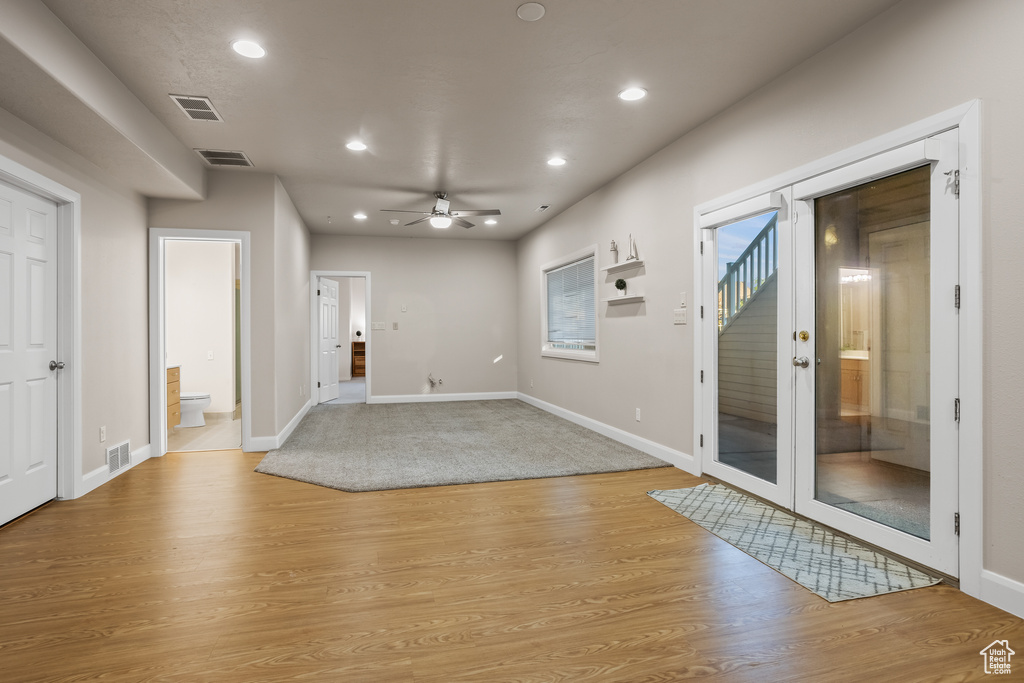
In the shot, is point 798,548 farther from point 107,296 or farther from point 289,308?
point 289,308

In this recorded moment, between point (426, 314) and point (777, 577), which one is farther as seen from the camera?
point (426, 314)

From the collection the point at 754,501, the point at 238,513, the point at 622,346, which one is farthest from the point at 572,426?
the point at 238,513

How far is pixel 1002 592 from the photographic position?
2.10 m

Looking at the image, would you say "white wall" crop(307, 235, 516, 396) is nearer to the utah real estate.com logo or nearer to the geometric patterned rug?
the geometric patterned rug

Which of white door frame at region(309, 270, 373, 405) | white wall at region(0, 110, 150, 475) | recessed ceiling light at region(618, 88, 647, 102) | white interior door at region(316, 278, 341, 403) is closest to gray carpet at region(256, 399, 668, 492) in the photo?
white door frame at region(309, 270, 373, 405)

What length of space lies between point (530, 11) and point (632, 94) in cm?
115

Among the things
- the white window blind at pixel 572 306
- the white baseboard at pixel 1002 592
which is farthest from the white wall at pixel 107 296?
the white baseboard at pixel 1002 592

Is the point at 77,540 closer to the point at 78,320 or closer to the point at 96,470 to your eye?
the point at 96,470

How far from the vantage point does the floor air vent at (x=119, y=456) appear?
4.15 metres

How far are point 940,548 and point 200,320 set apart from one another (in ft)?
25.6

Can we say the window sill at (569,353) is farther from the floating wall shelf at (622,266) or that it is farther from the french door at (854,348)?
the french door at (854,348)

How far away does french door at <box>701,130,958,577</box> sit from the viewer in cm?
236

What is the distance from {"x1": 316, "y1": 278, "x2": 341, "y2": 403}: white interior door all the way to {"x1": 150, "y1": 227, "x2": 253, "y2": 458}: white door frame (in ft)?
11.1

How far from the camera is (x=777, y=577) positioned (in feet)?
7.89
